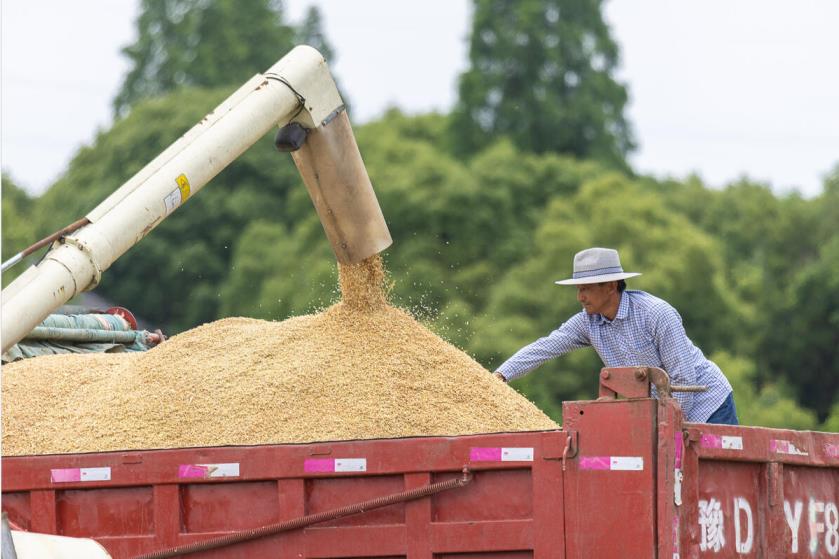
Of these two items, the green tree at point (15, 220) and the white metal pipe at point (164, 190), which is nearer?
the white metal pipe at point (164, 190)

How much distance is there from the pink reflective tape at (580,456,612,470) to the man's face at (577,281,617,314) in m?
1.52

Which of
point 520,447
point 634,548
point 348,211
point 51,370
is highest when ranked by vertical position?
point 348,211

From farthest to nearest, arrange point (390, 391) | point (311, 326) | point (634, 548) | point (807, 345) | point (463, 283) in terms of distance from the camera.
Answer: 1. point (807, 345)
2. point (463, 283)
3. point (311, 326)
4. point (390, 391)
5. point (634, 548)

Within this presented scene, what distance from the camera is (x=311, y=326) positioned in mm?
6848

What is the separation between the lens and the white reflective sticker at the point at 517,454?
514 cm

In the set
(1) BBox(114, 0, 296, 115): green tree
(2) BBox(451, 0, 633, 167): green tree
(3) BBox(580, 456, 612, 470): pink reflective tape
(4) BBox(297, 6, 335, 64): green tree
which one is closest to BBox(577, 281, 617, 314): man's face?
(3) BBox(580, 456, 612, 470): pink reflective tape

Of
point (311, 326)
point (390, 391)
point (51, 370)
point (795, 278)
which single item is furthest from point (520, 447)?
point (795, 278)

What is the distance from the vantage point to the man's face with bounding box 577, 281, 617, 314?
6461mm

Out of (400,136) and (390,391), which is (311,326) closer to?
(390,391)

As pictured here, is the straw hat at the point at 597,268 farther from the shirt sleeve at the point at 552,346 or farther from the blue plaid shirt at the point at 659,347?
the shirt sleeve at the point at 552,346

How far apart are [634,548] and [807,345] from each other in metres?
28.5

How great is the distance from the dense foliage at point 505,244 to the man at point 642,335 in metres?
16.7

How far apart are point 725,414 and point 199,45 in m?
41.3

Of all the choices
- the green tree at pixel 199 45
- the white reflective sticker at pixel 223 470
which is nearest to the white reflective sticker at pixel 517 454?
the white reflective sticker at pixel 223 470
